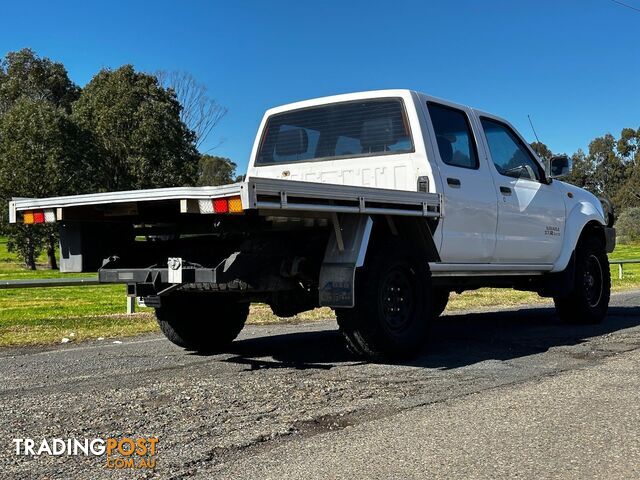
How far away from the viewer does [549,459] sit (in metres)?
3.64

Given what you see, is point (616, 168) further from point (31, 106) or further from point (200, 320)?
point (200, 320)

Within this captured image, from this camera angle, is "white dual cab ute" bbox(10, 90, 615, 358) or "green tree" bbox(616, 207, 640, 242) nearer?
"white dual cab ute" bbox(10, 90, 615, 358)

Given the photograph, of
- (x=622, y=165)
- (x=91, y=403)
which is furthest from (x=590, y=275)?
(x=622, y=165)

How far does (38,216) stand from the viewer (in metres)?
5.87

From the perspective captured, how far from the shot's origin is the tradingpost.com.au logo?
3.61 meters

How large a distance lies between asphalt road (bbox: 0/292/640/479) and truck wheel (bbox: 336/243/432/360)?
0.20 metres

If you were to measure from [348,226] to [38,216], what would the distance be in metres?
2.49

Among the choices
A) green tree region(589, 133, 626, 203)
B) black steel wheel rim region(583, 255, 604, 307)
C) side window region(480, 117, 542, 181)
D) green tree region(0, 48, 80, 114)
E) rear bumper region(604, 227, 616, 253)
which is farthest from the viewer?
green tree region(589, 133, 626, 203)

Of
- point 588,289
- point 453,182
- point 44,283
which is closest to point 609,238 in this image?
point 588,289

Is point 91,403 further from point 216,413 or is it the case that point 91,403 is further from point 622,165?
point 622,165

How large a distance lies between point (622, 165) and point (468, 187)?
259 ft

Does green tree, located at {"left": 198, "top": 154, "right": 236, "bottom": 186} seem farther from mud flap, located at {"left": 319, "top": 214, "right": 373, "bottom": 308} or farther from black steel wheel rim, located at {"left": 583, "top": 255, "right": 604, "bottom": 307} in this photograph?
mud flap, located at {"left": 319, "top": 214, "right": 373, "bottom": 308}

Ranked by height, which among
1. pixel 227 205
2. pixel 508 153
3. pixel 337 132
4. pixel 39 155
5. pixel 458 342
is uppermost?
pixel 39 155

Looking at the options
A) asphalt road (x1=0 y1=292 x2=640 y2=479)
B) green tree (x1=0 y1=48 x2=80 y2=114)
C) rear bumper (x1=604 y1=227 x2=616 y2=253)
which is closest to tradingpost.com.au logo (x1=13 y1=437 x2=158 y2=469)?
asphalt road (x1=0 y1=292 x2=640 y2=479)
